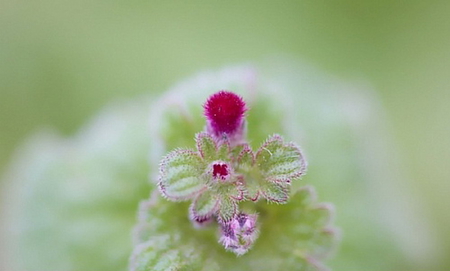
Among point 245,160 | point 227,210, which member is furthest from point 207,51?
point 227,210

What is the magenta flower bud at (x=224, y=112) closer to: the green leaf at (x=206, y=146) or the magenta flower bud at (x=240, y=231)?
the green leaf at (x=206, y=146)

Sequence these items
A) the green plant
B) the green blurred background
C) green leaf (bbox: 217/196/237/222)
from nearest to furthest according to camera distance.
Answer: green leaf (bbox: 217/196/237/222)
the green plant
the green blurred background

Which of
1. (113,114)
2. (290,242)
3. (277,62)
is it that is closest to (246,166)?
(290,242)

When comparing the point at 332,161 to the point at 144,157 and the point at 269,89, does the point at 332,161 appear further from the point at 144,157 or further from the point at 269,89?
the point at 144,157

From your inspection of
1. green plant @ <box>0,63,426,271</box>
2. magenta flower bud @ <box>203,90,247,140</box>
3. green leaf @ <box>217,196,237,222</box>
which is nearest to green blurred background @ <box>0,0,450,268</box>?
green plant @ <box>0,63,426,271</box>

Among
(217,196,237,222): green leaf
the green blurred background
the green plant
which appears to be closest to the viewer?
(217,196,237,222): green leaf

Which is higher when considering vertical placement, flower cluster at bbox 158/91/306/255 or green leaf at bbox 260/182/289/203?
flower cluster at bbox 158/91/306/255

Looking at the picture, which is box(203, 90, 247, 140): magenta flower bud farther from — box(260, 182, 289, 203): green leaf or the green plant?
box(260, 182, 289, 203): green leaf

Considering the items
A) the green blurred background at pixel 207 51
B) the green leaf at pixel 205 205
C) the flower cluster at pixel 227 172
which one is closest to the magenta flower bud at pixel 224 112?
the flower cluster at pixel 227 172

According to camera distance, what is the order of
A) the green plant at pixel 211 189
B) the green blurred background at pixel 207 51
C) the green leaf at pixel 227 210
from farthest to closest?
the green blurred background at pixel 207 51, the green plant at pixel 211 189, the green leaf at pixel 227 210
